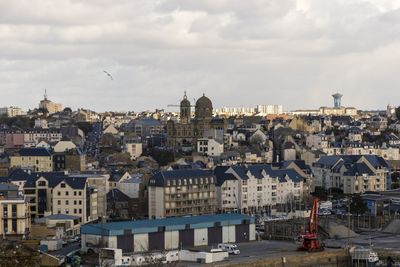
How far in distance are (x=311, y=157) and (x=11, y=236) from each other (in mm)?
26033

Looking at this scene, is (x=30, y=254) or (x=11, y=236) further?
(x=11, y=236)

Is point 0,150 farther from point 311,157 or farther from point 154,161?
point 311,157

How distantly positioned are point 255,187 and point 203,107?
23.4 metres

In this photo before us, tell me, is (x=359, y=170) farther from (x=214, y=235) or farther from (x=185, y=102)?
(x=185, y=102)

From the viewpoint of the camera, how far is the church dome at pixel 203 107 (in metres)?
63.7

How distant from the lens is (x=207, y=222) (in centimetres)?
3116

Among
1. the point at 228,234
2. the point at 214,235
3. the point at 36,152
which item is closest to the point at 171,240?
the point at 214,235

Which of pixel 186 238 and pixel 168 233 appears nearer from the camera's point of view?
pixel 168 233

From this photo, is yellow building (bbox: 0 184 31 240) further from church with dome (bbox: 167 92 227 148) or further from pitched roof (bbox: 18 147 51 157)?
church with dome (bbox: 167 92 227 148)

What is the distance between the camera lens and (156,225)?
98.2ft

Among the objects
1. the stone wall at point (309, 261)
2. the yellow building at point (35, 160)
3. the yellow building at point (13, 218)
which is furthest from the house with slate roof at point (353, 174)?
the yellow building at point (13, 218)

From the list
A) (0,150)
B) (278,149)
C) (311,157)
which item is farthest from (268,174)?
(0,150)

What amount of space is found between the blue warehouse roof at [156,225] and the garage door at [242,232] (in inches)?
6.2

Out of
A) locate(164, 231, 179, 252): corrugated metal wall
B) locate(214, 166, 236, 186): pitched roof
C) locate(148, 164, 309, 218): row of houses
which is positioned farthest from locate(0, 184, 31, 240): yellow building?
locate(214, 166, 236, 186): pitched roof
